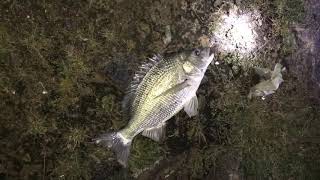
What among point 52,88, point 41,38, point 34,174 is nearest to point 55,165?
point 34,174

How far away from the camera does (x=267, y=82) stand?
14.8 ft

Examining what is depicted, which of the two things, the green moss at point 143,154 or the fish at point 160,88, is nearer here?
the fish at point 160,88

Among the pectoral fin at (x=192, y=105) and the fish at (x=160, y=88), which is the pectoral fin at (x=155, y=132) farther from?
the pectoral fin at (x=192, y=105)

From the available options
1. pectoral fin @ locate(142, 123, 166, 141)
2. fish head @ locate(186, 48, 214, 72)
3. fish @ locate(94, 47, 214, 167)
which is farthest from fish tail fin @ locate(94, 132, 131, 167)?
fish head @ locate(186, 48, 214, 72)

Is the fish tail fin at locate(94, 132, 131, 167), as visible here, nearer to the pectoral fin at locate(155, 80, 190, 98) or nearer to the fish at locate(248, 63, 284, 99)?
the pectoral fin at locate(155, 80, 190, 98)

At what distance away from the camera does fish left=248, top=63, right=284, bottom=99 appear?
450cm

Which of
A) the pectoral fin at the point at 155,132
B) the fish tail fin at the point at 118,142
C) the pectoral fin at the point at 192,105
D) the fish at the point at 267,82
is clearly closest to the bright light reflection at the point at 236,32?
the fish at the point at 267,82

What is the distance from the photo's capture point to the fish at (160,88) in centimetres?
355

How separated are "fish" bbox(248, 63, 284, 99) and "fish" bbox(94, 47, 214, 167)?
3.62ft

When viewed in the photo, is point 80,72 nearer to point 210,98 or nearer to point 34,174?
point 34,174

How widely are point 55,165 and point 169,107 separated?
138cm

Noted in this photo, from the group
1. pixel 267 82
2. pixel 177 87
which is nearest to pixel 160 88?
pixel 177 87

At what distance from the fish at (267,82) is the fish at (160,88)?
1.10m

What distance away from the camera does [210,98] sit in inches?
179
